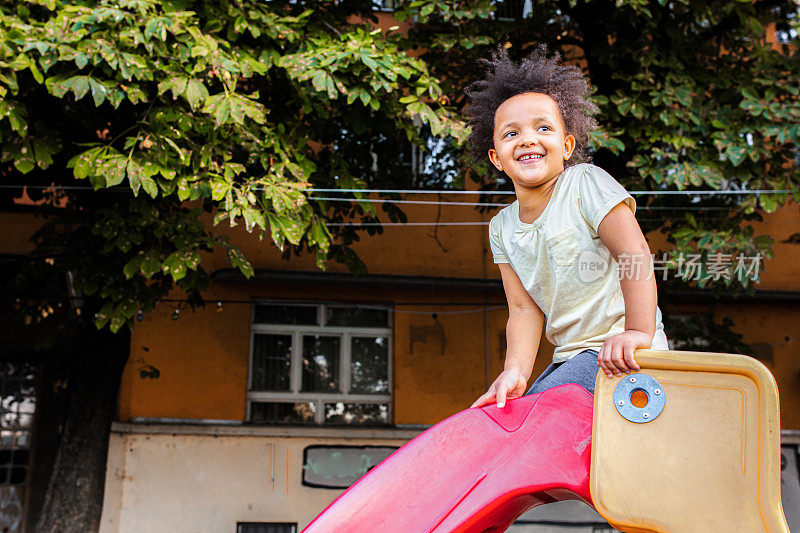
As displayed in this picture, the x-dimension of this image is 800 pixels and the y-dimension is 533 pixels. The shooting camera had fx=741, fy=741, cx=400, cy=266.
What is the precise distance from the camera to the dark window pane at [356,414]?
9094 millimetres

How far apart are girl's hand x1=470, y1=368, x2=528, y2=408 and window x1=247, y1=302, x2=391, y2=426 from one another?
290 inches

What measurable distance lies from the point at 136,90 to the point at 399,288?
210 inches

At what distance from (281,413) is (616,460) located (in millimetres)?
7884

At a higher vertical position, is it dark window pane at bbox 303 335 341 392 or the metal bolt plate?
dark window pane at bbox 303 335 341 392

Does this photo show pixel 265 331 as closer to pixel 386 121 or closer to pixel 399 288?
pixel 399 288

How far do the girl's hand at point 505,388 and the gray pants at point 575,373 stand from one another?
6 cm

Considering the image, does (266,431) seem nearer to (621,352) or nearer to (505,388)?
(505,388)

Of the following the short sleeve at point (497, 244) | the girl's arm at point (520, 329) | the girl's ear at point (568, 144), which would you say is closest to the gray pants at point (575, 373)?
the girl's arm at point (520, 329)

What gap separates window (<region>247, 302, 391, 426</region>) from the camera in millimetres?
9055

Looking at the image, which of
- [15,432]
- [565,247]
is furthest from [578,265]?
[15,432]

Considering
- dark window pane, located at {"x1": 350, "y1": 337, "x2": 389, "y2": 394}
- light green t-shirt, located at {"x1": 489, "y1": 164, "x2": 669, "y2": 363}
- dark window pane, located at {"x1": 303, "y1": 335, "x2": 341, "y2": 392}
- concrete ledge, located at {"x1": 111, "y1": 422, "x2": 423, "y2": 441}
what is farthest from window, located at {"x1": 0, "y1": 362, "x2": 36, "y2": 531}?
light green t-shirt, located at {"x1": 489, "y1": 164, "x2": 669, "y2": 363}

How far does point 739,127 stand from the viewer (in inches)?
217

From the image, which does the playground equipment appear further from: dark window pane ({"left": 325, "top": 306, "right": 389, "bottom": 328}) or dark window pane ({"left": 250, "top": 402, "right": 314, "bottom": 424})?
dark window pane ({"left": 325, "top": 306, "right": 389, "bottom": 328})

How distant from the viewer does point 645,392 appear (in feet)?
5.01
